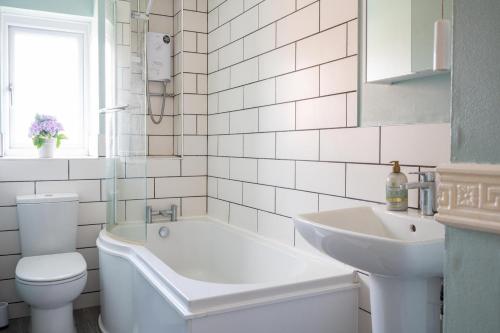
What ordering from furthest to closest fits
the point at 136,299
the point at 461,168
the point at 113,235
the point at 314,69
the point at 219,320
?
the point at 113,235, the point at 136,299, the point at 314,69, the point at 219,320, the point at 461,168

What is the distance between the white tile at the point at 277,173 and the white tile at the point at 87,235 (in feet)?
4.50

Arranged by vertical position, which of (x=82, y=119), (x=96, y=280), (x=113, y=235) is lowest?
(x=96, y=280)

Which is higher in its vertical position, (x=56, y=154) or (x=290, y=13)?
(x=290, y=13)

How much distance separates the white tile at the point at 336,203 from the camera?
1.91 metres

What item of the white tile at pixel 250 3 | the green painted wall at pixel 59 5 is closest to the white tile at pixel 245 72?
the white tile at pixel 250 3

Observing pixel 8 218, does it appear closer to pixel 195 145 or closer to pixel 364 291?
pixel 195 145

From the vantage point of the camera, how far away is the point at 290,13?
2383mm

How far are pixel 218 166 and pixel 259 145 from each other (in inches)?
26.3

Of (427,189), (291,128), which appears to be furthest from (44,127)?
(427,189)

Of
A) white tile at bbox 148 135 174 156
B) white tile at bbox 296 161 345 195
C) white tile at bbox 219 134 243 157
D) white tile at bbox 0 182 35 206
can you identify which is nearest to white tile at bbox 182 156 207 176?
white tile at bbox 148 135 174 156

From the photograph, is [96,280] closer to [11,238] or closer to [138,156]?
[11,238]

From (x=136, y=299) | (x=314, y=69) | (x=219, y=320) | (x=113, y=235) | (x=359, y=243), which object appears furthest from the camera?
(x=113, y=235)

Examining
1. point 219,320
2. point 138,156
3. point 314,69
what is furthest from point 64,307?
point 314,69

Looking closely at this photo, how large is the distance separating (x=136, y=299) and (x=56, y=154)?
5.18 ft
